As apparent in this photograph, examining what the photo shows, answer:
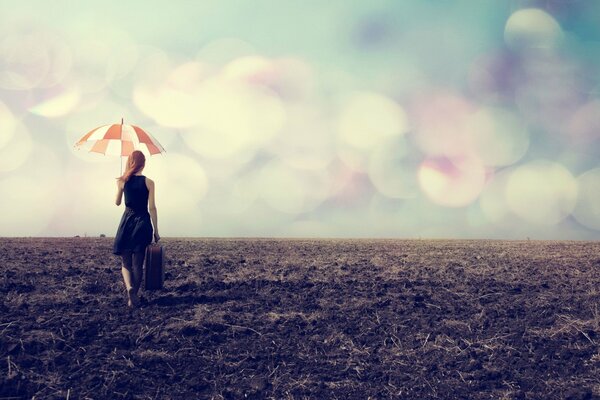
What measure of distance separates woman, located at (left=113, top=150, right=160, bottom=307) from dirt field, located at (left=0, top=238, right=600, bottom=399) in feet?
1.99

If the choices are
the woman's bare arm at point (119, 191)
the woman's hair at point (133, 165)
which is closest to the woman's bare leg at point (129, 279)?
the woman's bare arm at point (119, 191)

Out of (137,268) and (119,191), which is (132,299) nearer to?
(137,268)

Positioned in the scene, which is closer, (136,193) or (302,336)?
(302,336)

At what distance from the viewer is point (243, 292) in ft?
30.9

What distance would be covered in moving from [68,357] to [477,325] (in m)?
5.32

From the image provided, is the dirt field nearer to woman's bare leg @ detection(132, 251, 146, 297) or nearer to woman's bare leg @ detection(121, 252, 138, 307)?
woman's bare leg @ detection(121, 252, 138, 307)

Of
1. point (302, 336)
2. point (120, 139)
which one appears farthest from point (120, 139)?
point (302, 336)

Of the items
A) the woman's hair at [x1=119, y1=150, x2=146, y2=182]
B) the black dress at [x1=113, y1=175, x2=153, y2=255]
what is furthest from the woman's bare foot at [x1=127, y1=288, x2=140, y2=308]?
the woman's hair at [x1=119, y1=150, x2=146, y2=182]

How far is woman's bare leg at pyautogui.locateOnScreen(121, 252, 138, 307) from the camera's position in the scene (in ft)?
27.7

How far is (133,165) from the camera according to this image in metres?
8.61

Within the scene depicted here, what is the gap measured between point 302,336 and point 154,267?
275 centimetres

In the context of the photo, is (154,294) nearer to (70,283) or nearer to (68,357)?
(70,283)

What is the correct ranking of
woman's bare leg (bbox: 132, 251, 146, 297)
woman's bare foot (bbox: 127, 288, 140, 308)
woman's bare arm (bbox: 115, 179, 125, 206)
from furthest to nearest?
woman's bare arm (bbox: 115, 179, 125, 206)
woman's bare leg (bbox: 132, 251, 146, 297)
woman's bare foot (bbox: 127, 288, 140, 308)

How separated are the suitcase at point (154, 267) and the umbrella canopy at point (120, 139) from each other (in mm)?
2108
